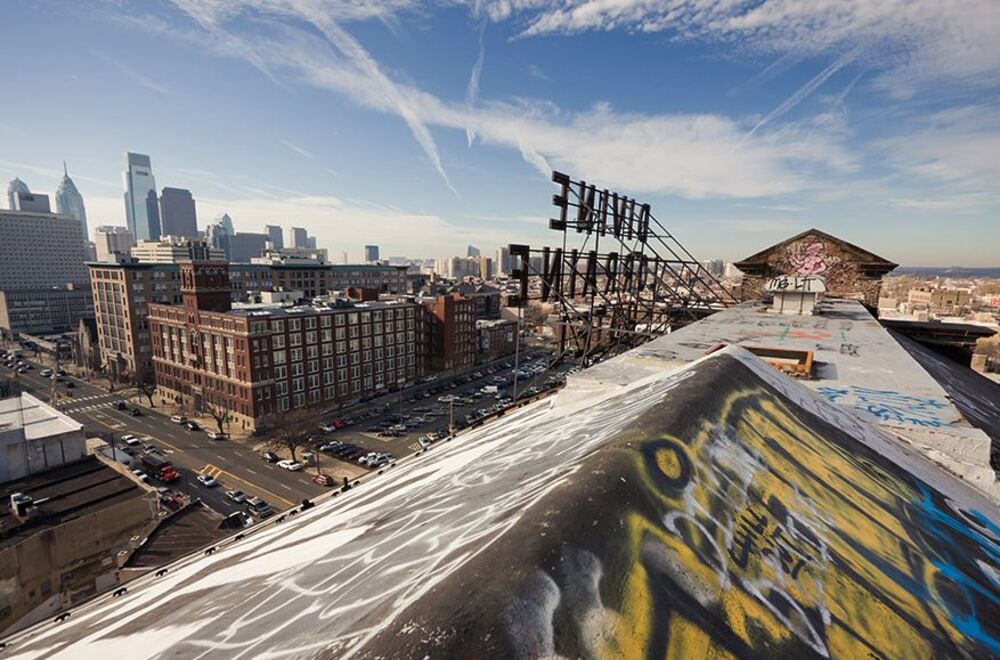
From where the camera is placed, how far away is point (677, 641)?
7.63ft

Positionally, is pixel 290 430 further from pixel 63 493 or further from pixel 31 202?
pixel 31 202

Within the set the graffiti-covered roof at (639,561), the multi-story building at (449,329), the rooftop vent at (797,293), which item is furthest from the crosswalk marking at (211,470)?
the rooftop vent at (797,293)

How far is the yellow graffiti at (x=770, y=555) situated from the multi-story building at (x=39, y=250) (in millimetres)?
173167

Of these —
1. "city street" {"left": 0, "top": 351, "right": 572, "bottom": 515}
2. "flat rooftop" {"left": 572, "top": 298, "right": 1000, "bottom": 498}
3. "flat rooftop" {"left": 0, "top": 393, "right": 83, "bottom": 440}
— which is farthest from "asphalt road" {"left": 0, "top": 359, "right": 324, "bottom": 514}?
"flat rooftop" {"left": 572, "top": 298, "right": 1000, "bottom": 498}

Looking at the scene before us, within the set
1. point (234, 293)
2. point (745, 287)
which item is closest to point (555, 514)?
point (745, 287)

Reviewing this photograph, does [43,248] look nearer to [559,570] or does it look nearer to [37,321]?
[37,321]

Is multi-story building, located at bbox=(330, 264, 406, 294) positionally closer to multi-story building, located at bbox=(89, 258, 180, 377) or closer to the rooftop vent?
multi-story building, located at bbox=(89, 258, 180, 377)

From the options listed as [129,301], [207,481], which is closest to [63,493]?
[207,481]

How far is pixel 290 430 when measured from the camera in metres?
40.6

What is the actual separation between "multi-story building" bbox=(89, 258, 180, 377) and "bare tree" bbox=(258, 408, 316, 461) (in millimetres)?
29266

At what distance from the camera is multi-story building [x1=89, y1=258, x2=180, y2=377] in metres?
61.2

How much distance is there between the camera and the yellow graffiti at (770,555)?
264 cm

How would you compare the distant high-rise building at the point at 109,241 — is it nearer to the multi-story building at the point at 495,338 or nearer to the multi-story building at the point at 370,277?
the multi-story building at the point at 370,277

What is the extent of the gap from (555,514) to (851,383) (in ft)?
33.9
